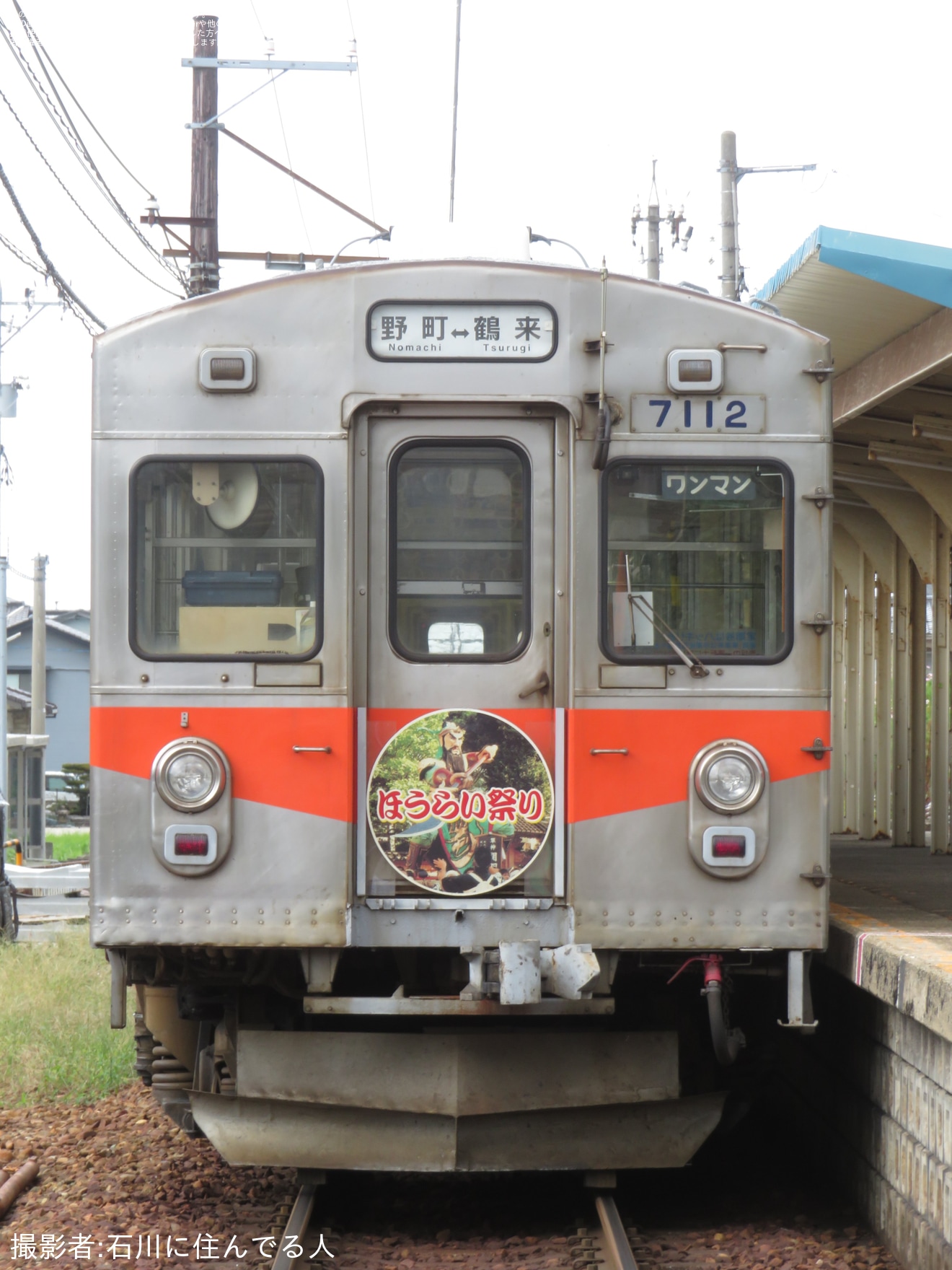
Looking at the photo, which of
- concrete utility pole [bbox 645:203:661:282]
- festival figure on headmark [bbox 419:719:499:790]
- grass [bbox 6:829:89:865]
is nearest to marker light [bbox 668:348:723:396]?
festival figure on headmark [bbox 419:719:499:790]

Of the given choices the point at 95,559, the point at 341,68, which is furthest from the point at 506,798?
the point at 341,68

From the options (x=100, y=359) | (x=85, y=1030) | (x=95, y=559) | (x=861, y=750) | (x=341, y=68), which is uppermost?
(x=341, y=68)

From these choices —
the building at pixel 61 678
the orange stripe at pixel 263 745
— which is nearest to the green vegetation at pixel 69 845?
the building at pixel 61 678

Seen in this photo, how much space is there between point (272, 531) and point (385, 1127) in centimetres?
226

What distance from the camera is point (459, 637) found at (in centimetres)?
562

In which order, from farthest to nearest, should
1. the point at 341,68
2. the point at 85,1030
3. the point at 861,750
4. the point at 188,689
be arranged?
1. the point at 861,750
2. the point at 341,68
3. the point at 85,1030
4. the point at 188,689

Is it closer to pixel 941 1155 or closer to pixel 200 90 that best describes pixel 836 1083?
pixel 941 1155

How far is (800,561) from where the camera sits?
560 centimetres

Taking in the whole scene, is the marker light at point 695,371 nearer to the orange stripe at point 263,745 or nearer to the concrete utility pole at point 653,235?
the orange stripe at point 263,745

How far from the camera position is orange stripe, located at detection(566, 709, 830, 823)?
5520 millimetres

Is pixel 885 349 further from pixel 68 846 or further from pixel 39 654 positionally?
pixel 39 654

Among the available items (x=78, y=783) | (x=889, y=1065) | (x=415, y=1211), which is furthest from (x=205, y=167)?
(x=78, y=783)

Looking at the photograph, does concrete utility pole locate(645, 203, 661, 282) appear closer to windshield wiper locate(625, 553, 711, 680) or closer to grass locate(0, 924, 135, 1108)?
grass locate(0, 924, 135, 1108)

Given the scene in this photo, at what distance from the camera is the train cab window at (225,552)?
5.57 meters
